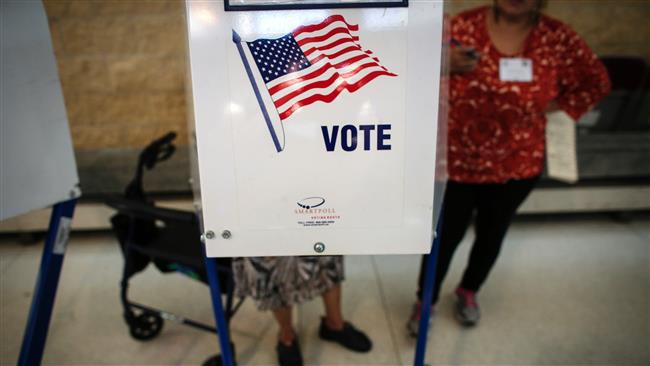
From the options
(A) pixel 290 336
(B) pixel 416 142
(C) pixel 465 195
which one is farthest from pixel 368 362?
(B) pixel 416 142

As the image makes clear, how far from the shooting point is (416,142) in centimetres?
83

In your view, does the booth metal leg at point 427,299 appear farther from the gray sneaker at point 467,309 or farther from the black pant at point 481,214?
the gray sneaker at point 467,309

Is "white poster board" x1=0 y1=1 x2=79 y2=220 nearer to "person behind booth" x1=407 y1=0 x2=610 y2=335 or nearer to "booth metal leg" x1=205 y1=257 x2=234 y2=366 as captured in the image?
"booth metal leg" x1=205 y1=257 x2=234 y2=366

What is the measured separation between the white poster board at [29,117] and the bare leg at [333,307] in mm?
1067

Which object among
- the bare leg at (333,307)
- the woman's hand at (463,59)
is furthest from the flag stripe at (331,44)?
the bare leg at (333,307)

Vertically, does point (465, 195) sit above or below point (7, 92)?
below

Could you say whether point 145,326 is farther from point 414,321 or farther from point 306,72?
point 306,72

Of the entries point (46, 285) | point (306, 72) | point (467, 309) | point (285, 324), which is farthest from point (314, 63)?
point (467, 309)

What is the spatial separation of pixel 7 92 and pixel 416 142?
3.61ft

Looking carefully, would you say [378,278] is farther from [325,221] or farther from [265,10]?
[265,10]

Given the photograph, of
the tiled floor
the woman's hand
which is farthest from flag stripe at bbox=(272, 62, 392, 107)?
the tiled floor

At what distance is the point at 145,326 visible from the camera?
195 cm

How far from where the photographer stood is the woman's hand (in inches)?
54.6

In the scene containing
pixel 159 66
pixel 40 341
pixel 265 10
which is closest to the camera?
pixel 265 10
